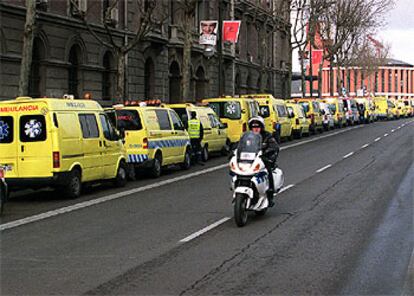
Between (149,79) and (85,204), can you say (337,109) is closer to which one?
(149,79)

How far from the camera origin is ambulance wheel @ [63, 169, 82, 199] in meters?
15.0

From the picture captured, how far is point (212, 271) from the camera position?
8039 mm

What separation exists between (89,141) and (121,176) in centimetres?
193

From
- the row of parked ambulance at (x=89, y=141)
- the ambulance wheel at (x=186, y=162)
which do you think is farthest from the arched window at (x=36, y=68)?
the ambulance wheel at (x=186, y=162)

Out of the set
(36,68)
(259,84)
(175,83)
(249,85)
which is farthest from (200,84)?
(36,68)

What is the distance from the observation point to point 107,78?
3494cm

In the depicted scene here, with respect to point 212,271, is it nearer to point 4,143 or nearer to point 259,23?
point 4,143

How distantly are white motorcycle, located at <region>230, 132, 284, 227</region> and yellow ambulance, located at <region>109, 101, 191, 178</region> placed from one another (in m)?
7.56

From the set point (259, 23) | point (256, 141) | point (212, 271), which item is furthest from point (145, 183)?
point (259, 23)

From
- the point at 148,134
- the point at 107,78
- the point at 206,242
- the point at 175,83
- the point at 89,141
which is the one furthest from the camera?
the point at 175,83

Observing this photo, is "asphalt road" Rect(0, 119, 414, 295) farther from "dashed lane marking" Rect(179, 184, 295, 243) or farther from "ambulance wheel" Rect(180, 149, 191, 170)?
"ambulance wheel" Rect(180, 149, 191, 170)

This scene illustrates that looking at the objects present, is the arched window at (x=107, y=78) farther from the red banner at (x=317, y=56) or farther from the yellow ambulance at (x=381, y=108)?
the yellow ambulance at (x=381, y=108)

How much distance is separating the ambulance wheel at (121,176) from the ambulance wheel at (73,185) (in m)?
1.91

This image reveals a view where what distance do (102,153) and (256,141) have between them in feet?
19.5
